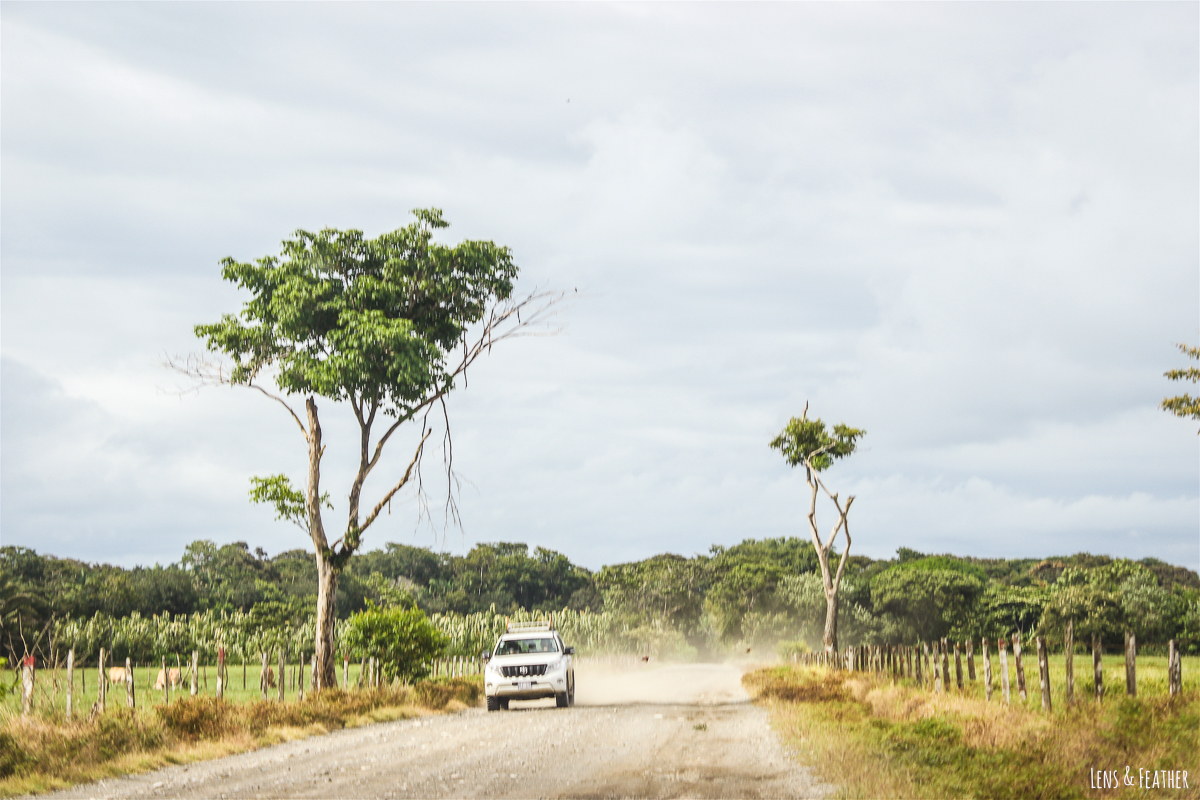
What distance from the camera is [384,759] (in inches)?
551

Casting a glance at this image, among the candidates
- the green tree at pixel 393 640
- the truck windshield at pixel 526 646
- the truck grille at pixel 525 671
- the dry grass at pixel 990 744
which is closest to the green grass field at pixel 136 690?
the green tree at pixel 393 640

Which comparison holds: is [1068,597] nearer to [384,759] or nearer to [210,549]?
[384,759]

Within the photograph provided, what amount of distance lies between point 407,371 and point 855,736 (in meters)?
15.5

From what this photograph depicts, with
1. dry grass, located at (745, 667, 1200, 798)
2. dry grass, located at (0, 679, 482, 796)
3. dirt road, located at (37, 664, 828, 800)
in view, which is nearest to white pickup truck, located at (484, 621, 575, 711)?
dry grass, located at (0, 679, 482, 796)

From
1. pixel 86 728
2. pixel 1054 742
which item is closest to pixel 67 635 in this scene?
pixel 86 728

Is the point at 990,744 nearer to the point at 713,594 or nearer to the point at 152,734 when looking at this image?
the point at 152,734

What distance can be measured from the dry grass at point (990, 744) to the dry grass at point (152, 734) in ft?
29.0

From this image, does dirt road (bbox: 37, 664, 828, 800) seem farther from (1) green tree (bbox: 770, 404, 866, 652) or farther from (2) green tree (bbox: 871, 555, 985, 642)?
(2) green tree (bbox: 871, 555, 985, 642)

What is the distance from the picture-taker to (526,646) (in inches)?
1008

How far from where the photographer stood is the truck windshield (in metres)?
25.5

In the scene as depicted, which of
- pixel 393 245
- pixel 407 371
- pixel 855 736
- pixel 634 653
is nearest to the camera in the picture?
pixel 855 736

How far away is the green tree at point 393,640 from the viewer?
2681 centimetres

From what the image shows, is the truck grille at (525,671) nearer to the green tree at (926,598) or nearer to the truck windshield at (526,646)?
the truck windshield at (526,646)

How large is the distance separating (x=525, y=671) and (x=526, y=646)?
4.75 ft
